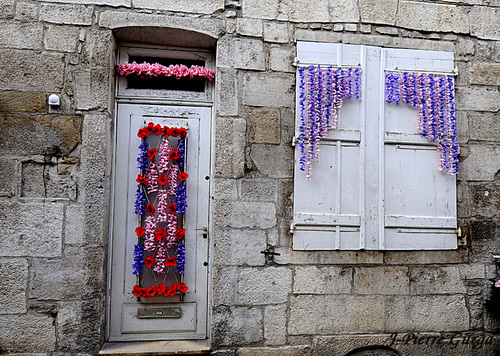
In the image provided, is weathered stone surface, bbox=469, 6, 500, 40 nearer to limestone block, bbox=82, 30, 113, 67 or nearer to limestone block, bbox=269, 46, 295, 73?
limestone block, bbox=269, 46, 295, 73

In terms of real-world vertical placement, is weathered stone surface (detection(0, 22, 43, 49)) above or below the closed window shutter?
above

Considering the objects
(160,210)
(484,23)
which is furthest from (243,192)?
(484,23)

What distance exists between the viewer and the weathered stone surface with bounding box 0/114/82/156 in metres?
2.85

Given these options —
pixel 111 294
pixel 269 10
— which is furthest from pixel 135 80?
pixel 111 294

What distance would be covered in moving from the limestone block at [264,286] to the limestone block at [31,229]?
143 cm

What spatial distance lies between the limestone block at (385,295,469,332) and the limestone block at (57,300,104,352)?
2.30 m

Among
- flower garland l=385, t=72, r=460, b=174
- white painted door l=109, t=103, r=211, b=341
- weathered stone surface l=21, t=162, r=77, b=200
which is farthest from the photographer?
flower garland l=385, t=72, r=460, b=174

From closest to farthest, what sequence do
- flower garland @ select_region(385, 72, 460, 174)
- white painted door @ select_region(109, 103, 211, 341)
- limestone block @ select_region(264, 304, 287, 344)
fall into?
limestone block @ select_region(264, 304, 287, 344) < white painted door @ select_region(109, 103, 211, 341) < flower garland @ select_region(385, 72, 460, 174)

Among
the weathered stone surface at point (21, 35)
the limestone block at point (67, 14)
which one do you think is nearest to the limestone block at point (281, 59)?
the limestone block at point (67, 14)

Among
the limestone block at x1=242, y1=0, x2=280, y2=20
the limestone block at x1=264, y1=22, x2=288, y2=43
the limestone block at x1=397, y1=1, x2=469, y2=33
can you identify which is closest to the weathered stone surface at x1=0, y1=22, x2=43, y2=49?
the limestone block at x1=242, y1=0, x2=280, y2=20

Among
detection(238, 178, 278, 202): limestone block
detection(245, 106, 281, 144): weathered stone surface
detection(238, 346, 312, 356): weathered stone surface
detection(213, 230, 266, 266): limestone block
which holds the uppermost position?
detection(245, 106, 281, 144): weathered stone surface

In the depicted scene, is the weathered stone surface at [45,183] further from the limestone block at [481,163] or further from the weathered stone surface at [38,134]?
the limestone block at [481,163]

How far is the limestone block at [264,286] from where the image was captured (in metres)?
2.96

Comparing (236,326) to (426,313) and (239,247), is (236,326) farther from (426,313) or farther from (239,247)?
(426,313)
